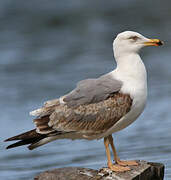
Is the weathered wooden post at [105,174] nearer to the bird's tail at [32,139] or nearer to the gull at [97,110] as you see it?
the gull at [97,110]

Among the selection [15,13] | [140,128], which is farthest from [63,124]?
[15,13]

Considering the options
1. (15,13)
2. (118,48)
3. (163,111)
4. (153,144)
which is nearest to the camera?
(118,48)

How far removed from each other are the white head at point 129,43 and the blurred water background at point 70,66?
2712mm

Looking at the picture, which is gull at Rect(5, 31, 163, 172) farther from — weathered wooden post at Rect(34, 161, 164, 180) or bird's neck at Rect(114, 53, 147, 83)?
weathered wooden post at Rect(34, 161, 164, 180)

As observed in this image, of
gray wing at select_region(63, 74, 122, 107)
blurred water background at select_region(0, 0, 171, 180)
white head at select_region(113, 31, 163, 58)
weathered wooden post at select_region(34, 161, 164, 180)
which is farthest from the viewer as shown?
blurred water background at select_region(0, 0, 171, 180)

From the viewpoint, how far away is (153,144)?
1573 cm

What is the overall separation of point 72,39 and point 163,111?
8.34m

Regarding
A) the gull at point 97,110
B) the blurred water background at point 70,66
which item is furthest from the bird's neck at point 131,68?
the blurred water background at point 70,66

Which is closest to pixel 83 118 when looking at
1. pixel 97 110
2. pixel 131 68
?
pixel 97 110

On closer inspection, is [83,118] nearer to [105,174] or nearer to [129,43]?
[105,174]

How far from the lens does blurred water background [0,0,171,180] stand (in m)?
15.3

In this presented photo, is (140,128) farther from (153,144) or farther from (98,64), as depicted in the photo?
(98,64)

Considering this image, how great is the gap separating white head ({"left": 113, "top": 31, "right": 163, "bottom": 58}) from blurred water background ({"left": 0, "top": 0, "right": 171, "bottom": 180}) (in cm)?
271

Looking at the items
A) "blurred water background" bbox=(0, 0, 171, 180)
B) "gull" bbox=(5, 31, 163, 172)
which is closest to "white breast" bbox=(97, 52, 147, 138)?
"gull" bbox=(5, 31, 163, 172)
